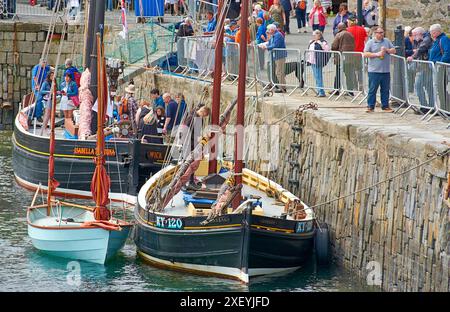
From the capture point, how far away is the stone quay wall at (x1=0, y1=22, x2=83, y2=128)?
43094 mm

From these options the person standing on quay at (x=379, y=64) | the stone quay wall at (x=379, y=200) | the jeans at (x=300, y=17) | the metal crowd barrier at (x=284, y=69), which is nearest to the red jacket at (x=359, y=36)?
the metal crowd barrier at (x=284, y=69)

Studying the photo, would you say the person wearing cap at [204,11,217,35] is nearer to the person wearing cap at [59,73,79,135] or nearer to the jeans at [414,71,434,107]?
the person wearing cap at [59,73,79,135]

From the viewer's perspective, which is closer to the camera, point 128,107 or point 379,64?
point 379,64

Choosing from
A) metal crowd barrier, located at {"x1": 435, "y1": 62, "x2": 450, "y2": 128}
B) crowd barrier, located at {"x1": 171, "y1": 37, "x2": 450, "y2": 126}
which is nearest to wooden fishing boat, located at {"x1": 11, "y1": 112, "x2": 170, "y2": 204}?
crowd barrier, located at {"x1": 171, "y1": 37, "x2": 450, "y2": 126}

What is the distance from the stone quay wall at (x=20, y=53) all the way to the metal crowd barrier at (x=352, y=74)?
56.3 feet

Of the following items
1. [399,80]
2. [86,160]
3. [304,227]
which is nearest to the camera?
[304,227]

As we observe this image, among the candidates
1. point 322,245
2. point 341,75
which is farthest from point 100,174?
point 341,75

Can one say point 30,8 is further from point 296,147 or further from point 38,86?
point 296,147

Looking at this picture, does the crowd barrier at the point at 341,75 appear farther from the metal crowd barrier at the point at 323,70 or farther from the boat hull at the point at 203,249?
the boat hull at the point at 203,249

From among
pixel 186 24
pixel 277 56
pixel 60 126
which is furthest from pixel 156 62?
pixel 277 56

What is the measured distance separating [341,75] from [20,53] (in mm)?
18034

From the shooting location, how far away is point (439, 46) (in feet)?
77.7

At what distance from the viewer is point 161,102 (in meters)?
30.1

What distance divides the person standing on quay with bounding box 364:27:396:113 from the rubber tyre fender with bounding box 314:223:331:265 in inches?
130
